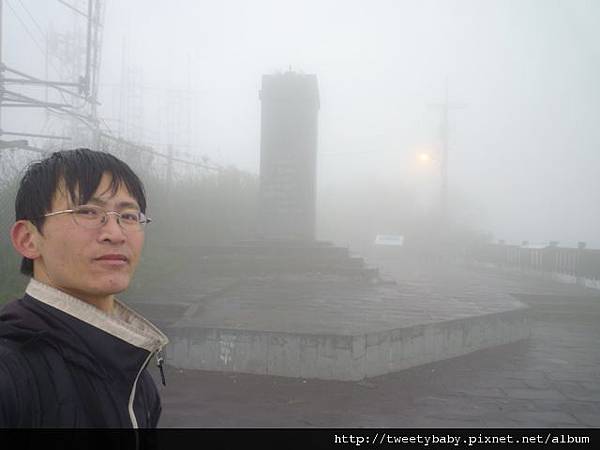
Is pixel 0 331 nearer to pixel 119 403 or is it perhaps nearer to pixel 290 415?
pixel 119 403

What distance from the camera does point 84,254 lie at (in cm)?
138

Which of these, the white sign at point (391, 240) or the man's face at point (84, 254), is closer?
the man's face at point (84, 254)

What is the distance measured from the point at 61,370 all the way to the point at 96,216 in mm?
472

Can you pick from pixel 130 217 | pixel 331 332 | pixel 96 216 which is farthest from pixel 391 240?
pixel 96 216

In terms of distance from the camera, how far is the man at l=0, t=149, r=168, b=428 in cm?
118

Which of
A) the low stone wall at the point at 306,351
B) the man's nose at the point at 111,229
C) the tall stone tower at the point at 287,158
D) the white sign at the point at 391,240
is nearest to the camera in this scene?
the man's nose at the point at 111,229

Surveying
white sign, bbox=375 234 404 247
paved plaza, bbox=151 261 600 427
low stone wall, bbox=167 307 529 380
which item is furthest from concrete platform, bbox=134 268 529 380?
white sign, bbox=375 234 404 247

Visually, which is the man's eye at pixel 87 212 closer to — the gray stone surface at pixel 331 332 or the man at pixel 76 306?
the man at pixel 76 306

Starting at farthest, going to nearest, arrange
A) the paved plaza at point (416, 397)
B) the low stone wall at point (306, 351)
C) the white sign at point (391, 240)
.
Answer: the white sign at point (391, 240)
the low stone wall at point (306, 351)
the paved plaza at point (416, 397)

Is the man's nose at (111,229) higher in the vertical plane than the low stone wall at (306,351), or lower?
higher

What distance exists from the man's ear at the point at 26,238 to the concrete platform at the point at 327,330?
13.3 feet

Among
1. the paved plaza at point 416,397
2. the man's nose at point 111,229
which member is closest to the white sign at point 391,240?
the paved plaza at point 416,397

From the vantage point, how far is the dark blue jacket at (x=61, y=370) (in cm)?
114

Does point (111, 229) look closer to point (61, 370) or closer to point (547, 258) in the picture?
point (61, 370)
